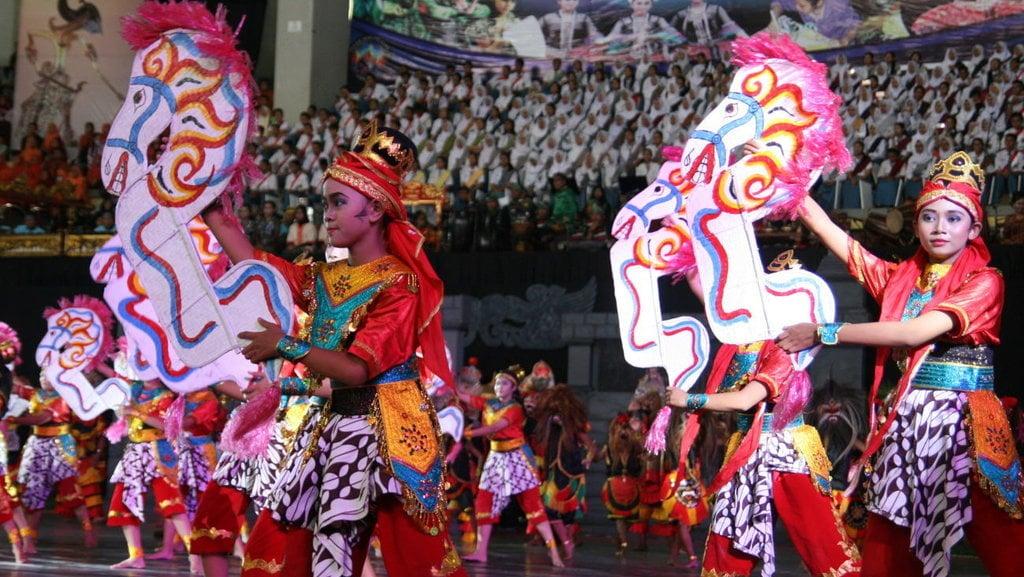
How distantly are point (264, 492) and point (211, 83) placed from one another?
2718mm

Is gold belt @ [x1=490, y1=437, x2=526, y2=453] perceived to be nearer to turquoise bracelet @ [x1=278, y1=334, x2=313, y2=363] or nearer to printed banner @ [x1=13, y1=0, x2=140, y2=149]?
turquoise bracelet @ [x1=278, y1=334, x2=313, y2=363]

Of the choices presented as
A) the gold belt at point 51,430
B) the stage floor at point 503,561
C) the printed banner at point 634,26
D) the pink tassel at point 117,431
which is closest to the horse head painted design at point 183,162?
the stage floor at point 503,561

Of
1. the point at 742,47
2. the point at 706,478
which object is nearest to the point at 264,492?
the point at 742,47

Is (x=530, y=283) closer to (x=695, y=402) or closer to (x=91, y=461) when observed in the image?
(x=91, y=461)

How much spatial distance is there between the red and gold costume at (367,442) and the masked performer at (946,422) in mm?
1368

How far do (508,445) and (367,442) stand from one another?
652cm

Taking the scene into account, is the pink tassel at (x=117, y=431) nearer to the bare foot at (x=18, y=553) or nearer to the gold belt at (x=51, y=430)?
the bare foot at (x=18, y=553)

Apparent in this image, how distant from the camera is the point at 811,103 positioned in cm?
498

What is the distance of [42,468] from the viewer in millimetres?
11008

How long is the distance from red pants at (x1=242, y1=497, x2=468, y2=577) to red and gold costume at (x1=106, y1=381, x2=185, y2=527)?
16.0ft

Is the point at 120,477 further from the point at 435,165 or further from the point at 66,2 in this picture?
the point at 66,2

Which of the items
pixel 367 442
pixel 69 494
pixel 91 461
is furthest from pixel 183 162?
pixel 91 461

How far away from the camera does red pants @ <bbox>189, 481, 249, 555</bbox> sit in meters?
6.63

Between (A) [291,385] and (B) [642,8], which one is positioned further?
(B) [642,8]
